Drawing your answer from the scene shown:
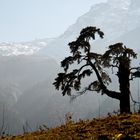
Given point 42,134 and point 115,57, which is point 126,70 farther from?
point 42,134

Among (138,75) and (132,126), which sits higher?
(138,75)

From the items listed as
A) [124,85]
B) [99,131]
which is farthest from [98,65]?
[99,131]

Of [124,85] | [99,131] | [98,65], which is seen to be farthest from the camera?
[98,65]

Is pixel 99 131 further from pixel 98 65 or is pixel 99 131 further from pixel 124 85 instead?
pixel 98 65

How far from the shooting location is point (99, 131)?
15.7m

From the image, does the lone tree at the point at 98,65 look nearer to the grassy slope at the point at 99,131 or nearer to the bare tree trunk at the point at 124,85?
the bare tree trunk at the point at 124,85

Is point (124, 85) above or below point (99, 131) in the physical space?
above

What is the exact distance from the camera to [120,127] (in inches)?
616

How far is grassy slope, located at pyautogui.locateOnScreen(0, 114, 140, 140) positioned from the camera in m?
14.7

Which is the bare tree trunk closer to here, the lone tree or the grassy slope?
the lone tree

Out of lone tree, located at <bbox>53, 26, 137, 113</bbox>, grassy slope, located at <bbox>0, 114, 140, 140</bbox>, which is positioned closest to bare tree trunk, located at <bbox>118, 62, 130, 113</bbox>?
lone tree, located at <bbox>53, 26, 137, 113</bbox>

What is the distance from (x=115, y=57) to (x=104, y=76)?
3.44 m

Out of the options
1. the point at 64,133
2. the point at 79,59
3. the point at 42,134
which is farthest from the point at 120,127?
the point at 79,59

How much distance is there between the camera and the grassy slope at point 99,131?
1466cm
